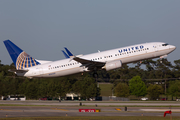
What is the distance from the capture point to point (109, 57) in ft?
155

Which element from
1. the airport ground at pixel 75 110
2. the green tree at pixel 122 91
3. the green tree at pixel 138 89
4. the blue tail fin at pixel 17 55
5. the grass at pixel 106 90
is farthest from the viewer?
the grass at pixel 106 90

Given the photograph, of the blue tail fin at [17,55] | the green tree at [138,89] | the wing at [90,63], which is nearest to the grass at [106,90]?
Answer: the green tree at [138,89]

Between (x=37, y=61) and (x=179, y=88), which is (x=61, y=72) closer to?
(x=37, y=61)

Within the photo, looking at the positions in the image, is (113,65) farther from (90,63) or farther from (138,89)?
(138,89)

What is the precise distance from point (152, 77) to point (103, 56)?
10841 centimetres

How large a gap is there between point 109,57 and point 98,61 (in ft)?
7.52

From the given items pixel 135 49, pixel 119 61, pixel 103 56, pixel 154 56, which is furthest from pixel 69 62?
pixel 154 56

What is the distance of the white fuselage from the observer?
46375mm

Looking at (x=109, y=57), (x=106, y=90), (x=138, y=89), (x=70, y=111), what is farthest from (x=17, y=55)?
(x=106, y=90)

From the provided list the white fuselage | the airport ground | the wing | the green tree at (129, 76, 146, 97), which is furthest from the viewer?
the green tree at (129, 76, 146, 97)

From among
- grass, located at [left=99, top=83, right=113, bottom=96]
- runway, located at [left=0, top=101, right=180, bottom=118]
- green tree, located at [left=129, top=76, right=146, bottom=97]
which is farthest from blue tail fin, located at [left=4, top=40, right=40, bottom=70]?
grass, located at [left=99, top=83, right=113, bottom=96]

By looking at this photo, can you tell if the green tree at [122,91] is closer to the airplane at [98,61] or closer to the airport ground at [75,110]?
the airport ground at [75,110]

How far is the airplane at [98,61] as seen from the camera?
46281 mm

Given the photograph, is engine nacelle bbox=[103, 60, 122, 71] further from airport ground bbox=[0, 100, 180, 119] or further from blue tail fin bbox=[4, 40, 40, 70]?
blue tail fin bbox=[4, 40, 40, 70]
